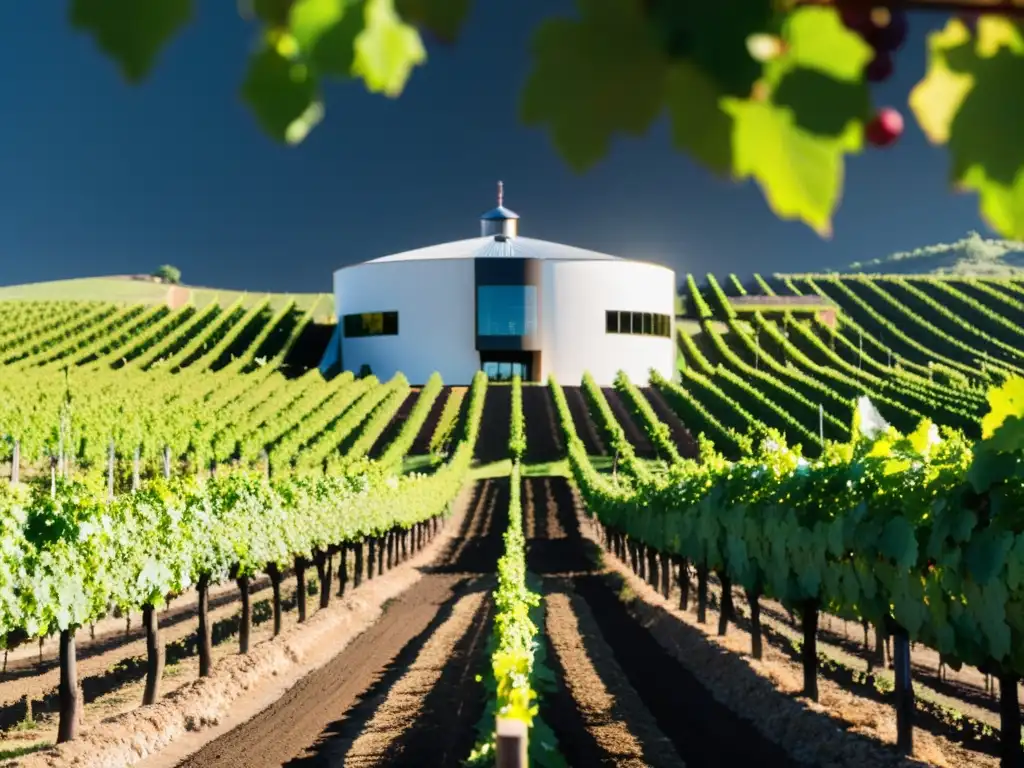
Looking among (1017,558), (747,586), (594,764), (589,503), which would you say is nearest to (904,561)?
(1017,558)

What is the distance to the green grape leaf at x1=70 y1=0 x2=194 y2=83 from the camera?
1212mm

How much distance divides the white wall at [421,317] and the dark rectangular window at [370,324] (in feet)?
1.26

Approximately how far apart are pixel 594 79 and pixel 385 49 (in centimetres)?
33

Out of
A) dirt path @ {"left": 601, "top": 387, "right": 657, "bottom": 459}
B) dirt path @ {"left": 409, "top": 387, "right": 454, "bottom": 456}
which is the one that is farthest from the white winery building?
dirt path @ {"left": 409, "top": 387, "right": 454, "bottom": 456}

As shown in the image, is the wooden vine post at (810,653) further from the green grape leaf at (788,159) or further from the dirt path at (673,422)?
the dirt path at (673,422)

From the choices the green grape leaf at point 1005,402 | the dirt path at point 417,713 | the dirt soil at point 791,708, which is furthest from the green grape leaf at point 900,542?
the dirt path at point 417,713

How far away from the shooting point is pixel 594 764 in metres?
11.8

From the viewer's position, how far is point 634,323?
272ft

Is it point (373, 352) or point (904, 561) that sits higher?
point (373, 352)

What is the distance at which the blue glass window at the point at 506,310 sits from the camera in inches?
3095

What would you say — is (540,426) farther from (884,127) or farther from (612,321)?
(884,127)

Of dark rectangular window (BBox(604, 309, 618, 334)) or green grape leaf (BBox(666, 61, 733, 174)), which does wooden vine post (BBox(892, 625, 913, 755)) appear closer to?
green grape leaf (BBox(666, 61, 733, 174))

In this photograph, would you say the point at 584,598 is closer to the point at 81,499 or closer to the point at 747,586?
the point at 747,586

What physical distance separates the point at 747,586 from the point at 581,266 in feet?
211
